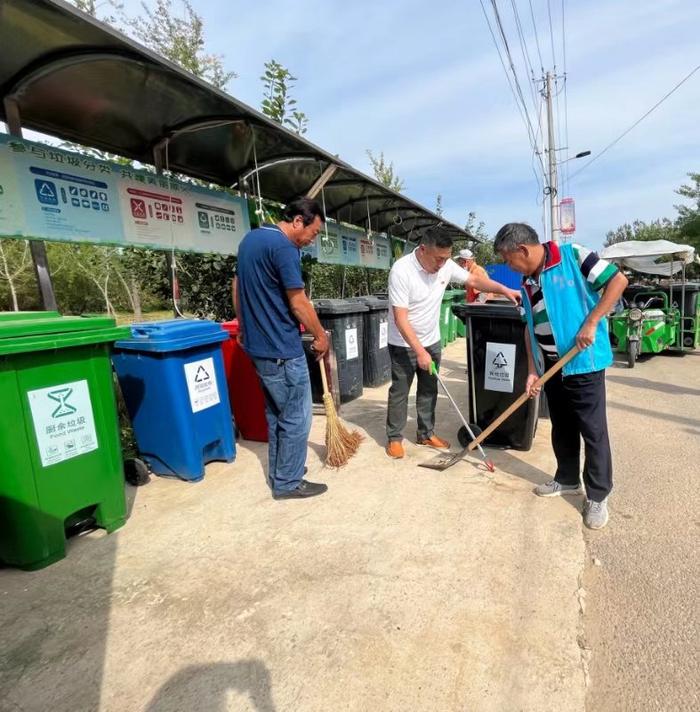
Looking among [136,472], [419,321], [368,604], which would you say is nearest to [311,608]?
[368,604]

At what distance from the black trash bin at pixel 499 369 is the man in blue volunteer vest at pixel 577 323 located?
0.88 metres

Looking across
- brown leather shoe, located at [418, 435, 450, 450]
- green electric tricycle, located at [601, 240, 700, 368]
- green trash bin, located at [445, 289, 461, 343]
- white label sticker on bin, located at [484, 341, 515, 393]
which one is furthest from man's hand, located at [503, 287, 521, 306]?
green trash bin, located at [445, 289, 461, 343]

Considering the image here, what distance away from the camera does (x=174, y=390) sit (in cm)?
323

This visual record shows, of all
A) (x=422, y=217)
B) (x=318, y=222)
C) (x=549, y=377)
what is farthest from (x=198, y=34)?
(x=549, y=377)

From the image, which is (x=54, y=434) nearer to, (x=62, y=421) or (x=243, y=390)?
(x=62, y=421)

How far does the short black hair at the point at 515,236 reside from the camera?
262 cm

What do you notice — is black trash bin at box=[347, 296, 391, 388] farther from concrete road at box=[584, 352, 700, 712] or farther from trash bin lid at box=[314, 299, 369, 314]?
concrete road at box=[584, 352, 700, 712]

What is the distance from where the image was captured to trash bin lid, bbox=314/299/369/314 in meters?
5.31

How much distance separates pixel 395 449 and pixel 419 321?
110cm

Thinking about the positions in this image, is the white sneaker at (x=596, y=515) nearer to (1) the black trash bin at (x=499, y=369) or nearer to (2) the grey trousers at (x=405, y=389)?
(1) the black trash bin at (x=499, y=369)

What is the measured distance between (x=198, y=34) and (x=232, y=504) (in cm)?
1155

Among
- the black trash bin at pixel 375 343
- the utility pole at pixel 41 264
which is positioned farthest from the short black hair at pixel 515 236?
the black trash bin at pixel 375 343

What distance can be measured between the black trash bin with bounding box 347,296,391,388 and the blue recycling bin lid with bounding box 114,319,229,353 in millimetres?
2989

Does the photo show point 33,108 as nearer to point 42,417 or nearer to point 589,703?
→ point 42,417
